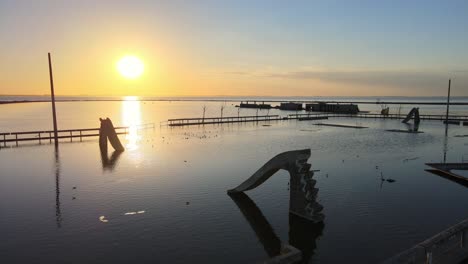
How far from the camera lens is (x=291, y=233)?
45.6 ft

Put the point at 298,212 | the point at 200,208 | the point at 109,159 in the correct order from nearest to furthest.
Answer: the point at 298,212, the point at 200,208, the point at 109,159

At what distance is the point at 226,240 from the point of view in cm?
1322

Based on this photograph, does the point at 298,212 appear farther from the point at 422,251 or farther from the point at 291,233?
the point at 422,251

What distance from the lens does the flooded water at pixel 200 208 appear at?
12359mm

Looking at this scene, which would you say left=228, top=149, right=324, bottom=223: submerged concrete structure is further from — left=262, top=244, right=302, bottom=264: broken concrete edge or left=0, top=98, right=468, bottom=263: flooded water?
left=262, top=244, right=302, bottom=264: broken concrete edge

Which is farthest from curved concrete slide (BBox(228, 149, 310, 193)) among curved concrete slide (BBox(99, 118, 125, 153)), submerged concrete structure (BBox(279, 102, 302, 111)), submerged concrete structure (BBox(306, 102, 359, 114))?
submerged concrete structure (BBox(279, 102, 302, 111))

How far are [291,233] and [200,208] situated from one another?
484 centimetres

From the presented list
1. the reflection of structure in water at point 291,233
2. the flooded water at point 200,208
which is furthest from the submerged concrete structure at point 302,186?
the flooded water at point 200,208

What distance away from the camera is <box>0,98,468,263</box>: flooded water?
40.5 ft

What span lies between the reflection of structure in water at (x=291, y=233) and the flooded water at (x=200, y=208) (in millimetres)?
44

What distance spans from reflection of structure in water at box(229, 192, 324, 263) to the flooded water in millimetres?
44

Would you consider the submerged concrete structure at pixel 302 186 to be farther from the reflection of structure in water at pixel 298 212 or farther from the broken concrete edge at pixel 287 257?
the broken concrete edge at pixel 287 257

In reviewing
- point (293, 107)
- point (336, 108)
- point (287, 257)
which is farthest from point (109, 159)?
point (293, 107)

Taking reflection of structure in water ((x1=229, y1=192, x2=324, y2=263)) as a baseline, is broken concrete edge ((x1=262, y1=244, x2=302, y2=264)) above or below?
above
